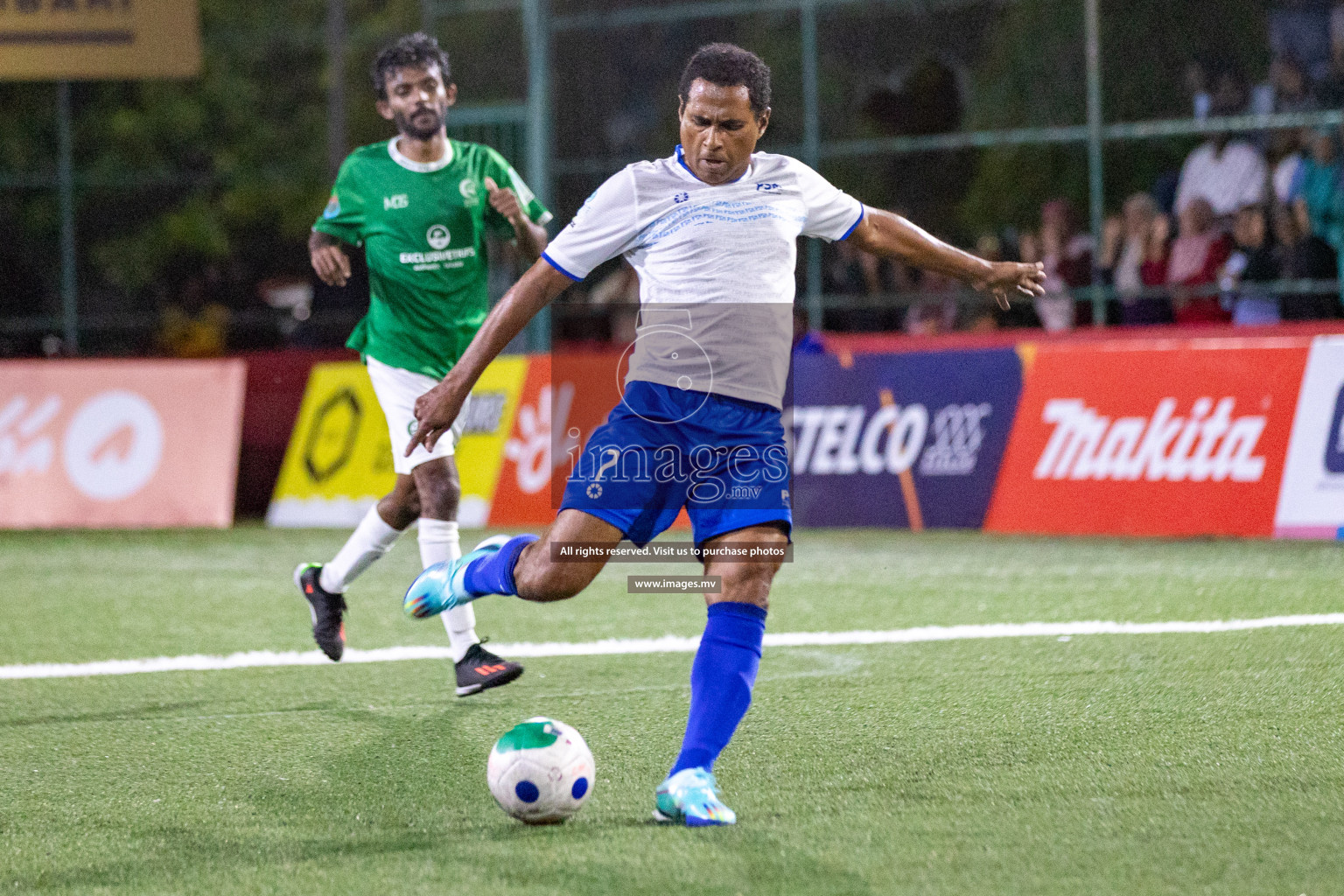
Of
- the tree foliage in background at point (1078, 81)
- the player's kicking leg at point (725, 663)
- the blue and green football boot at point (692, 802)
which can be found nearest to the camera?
the blue and green football boot at point (692, 802)

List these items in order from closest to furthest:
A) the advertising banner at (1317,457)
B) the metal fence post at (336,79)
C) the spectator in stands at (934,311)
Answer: the advertising banner at (1317,457), the spectator in stands at (934,311), the metal fence post at (336,79)

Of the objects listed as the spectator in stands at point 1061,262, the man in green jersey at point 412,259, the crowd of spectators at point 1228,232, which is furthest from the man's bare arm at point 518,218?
the spectator in stands at point 1061,262

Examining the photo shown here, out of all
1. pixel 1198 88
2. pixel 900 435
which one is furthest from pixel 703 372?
pixel 1198 88

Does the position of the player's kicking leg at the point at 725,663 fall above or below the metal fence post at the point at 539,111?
below

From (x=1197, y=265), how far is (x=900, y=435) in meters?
3.19

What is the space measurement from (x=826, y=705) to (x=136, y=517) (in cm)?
840

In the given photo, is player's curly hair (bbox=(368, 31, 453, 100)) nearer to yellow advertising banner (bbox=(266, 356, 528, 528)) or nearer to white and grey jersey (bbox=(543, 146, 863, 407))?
white and grey jersey (bbox=(543, 146, 863, 407))

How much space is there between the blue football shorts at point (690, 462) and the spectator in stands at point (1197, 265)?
917 centimetres

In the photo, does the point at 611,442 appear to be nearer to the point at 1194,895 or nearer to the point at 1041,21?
the point at 1194,895

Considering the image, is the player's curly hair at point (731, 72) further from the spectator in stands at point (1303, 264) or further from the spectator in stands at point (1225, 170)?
the spectator in stands at point (1225, 170)

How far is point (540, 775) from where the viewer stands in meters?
4.52

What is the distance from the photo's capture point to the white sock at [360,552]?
7.03m

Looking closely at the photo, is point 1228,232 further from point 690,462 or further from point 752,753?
point 690,462

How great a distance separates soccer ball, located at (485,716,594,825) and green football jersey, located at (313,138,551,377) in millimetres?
2667
